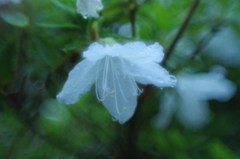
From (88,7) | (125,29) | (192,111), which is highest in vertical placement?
(88,7)

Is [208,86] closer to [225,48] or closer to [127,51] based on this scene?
[225,48]

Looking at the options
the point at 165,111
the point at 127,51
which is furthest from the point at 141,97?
the point at 127,51

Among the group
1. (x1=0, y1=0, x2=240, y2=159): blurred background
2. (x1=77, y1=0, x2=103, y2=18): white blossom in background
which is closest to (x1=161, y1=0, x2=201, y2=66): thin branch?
(x1=0, y1=0, x2=240, y2=159): blurred background

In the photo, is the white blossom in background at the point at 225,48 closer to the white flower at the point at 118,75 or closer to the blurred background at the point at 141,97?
the blurred background at the point at 141,97

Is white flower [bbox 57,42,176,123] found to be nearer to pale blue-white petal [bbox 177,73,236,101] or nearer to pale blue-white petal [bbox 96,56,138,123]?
pale blue-white petal [bbox 96,56,138,123]

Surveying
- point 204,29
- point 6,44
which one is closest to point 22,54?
point 6,44

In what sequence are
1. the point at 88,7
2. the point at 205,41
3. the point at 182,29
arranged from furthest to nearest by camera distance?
the point at 205,41 < the point at 182,29 < the point at 88,7

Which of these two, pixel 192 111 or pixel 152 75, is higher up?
pixel 152 75
